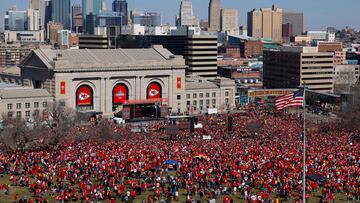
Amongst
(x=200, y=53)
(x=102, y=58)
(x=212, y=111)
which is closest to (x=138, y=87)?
(x=102, y=58)

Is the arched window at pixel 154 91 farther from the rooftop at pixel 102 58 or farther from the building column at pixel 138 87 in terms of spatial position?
the rooftop at pixel 102 58

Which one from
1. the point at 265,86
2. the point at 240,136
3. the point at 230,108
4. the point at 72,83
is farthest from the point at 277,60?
the point at 240,136

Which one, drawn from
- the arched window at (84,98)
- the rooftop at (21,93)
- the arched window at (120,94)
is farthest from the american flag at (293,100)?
the arched window at (120,94)

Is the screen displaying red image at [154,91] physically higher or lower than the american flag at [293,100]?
lower

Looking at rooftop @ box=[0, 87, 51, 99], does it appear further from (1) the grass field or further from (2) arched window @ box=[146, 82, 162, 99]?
(1) the grass field

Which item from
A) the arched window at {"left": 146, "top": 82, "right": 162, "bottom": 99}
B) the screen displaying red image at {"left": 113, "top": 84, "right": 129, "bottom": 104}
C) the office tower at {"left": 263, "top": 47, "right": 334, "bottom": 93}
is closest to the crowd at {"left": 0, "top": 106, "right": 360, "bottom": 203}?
the screen displaying red image at {"left": 113, "top": 84, "right": 129, "bottom": 104}

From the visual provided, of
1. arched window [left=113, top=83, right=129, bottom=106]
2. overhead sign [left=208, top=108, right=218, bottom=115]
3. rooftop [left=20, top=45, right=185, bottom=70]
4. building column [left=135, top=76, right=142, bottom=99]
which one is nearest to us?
rooftop [left=20, top=45, right=185, bottom=70]
